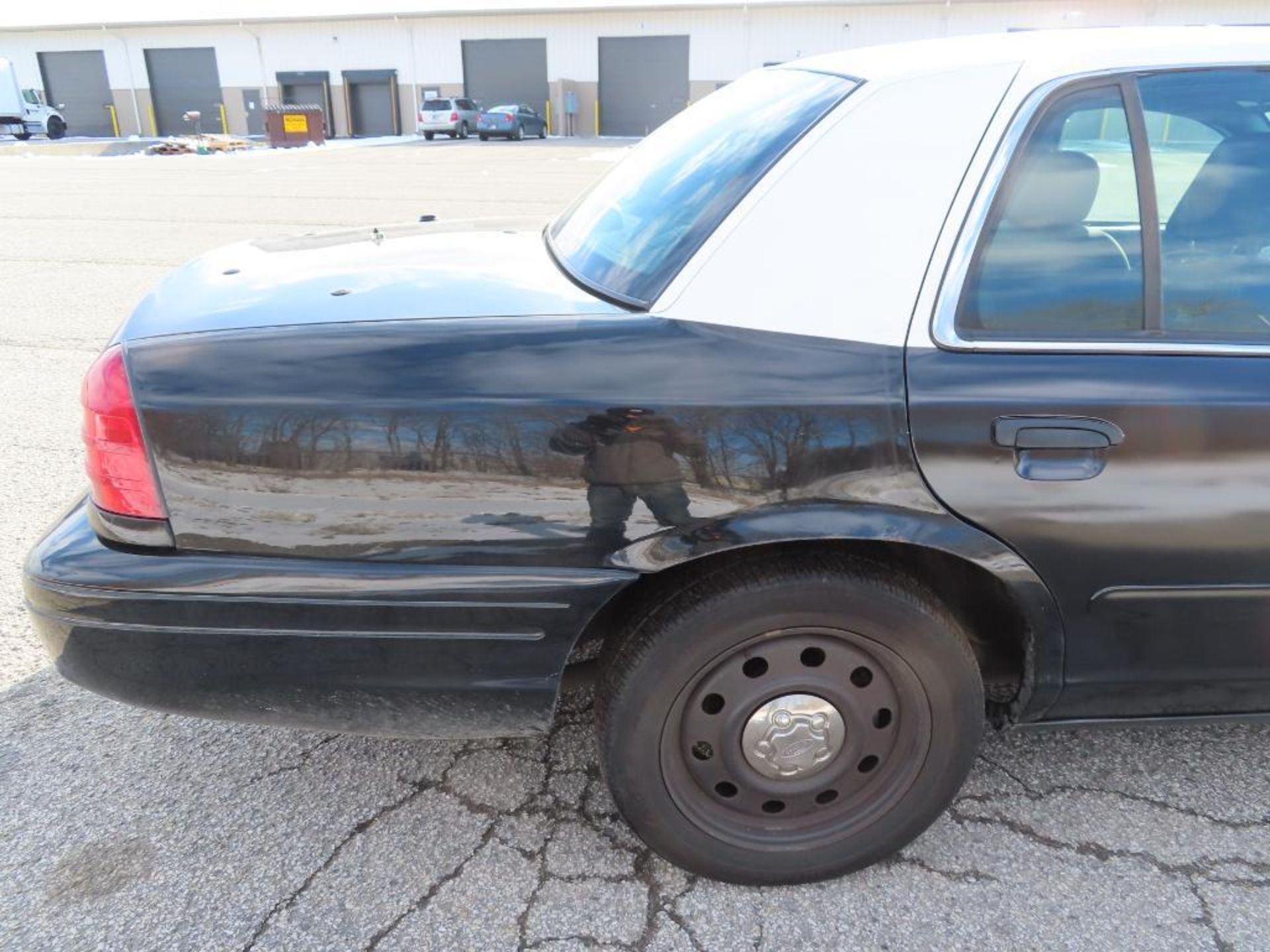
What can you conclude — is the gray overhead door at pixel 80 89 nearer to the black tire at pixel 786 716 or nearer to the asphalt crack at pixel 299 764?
the asphalt crack at pixel 299 764

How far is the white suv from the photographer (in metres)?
35.9

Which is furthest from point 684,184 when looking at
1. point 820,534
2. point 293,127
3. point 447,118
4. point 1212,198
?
point 293,127

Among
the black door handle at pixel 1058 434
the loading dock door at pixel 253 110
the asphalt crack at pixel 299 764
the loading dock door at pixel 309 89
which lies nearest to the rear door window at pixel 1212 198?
the black door handle at pixel 1058 434

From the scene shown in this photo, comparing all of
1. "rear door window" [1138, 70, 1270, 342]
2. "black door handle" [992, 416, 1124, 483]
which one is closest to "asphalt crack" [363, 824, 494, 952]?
"black door handle" [992, 416, 1124, 483]

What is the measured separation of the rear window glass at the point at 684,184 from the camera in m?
1.89

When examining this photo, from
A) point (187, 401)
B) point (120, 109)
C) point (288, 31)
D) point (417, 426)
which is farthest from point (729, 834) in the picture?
point (120, 109)

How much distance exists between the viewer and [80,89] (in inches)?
1810

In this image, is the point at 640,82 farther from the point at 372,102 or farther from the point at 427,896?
the point at 427,896

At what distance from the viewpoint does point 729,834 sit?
204 centimetres

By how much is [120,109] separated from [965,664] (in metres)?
53.3

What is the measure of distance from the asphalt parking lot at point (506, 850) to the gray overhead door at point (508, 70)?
4290cm

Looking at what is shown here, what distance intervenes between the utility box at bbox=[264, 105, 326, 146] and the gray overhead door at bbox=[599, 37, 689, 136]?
487 inches

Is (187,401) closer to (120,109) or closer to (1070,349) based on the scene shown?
(1070,349)

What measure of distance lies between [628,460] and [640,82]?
140 feet
